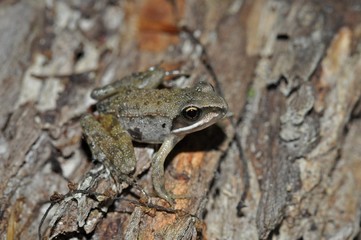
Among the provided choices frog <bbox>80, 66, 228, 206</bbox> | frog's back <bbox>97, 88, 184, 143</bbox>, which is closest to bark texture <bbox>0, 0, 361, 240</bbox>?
frog <bbox>80, 66, 228, 206</bbox>

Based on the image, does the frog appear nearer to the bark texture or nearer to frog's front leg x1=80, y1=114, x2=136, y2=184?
frog's front leg x1=80, y1=114, x2=136, y2=184

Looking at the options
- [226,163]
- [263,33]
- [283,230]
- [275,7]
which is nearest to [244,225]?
[283,230]

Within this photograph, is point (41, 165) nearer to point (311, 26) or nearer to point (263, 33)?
point (263, 33)

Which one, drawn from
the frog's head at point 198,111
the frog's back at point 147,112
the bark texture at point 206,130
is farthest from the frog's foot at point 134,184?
the frog's head at point 198,111

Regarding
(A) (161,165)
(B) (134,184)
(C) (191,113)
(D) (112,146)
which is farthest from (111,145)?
(C) (191,113)

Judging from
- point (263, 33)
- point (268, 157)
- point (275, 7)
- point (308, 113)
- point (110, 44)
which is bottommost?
point (268, 157)

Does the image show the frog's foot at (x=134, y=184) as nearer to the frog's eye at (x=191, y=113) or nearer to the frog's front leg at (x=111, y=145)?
the frog's front leg at (x=111, y=145)

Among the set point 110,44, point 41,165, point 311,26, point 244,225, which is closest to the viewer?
point 244,225
